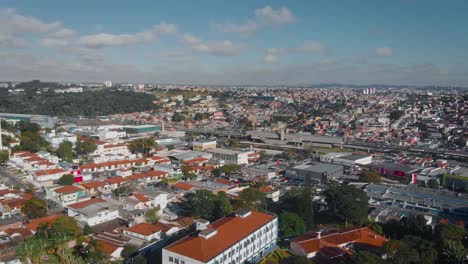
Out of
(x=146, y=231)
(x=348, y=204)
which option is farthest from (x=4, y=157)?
(x=348, y=204)

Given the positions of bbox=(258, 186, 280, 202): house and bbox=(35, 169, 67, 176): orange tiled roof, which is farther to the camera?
bbox=(35, 169, 67, 176): orange tiled roof

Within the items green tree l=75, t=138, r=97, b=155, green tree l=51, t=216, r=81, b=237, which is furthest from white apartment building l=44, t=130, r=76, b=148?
green tree l=51, t=216, r=81, b=237

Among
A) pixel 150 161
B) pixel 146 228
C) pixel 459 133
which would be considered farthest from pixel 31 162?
pixel 459 133

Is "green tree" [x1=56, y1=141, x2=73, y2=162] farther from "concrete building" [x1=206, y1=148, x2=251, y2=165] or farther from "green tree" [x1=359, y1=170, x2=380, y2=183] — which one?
"green tree" [x1=359, y1=170, x2=380, y2=183]

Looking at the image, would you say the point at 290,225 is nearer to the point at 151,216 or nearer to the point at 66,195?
the point at 151,216

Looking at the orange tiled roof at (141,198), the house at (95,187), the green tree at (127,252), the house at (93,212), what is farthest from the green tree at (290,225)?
the house at (95,187)

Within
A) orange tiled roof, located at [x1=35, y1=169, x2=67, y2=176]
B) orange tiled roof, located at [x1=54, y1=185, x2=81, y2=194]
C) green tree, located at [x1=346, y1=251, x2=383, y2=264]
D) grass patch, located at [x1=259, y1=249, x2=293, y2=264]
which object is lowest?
grass patch, located at [x1=259, y1=249, x2=293, y2=264]

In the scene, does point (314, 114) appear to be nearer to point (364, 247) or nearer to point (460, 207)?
point (460, 207)
